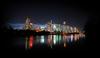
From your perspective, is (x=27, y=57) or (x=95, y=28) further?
(x=95, y=28)

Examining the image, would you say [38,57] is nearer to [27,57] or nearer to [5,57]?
[27,57]

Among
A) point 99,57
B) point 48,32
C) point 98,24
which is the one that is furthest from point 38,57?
point 48,32

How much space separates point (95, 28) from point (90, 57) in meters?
53.2

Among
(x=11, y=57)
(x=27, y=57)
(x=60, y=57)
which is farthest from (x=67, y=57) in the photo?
(x=11, y=57)

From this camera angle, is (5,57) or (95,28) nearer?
(5,57)

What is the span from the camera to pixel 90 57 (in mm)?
15844

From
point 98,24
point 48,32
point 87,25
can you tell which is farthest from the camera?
point 48,32

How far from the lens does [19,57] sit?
52.6 feet

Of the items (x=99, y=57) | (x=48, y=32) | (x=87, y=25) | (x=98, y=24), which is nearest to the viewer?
(x=99, y=57)

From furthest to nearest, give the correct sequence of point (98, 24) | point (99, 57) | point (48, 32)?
point (48, 32) < point (98, 24) < point (99, 57)

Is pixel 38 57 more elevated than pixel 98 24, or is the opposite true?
pixel 98 24

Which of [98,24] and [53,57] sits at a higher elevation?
[98,24]

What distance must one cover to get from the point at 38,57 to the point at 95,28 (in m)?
54.0

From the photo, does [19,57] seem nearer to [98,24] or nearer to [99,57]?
[99,57]
